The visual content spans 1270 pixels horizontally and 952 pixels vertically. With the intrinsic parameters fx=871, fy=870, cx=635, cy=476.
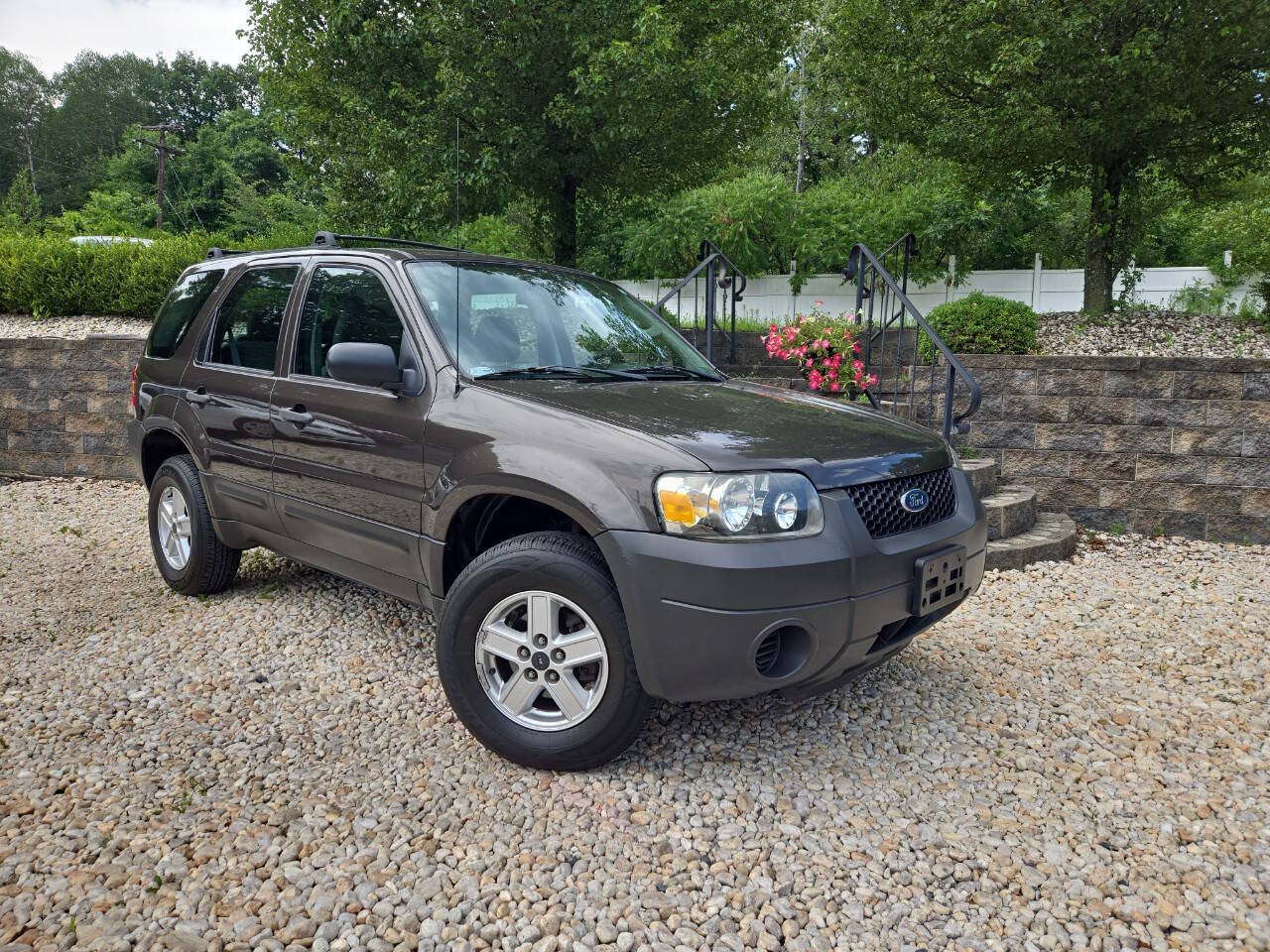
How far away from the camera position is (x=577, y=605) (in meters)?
2.79

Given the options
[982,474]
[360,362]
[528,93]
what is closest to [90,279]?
[528,93]

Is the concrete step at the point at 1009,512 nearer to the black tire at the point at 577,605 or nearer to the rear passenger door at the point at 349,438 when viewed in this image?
the black tire at the point at 577,605

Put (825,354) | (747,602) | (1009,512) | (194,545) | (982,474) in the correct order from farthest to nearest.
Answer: (825,354) < (982,474) < (1009,512) < (194,545) < (747,602)

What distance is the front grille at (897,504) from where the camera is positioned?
9.40 feet

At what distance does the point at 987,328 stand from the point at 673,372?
674cm

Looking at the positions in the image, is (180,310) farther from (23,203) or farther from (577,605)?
(23,203)

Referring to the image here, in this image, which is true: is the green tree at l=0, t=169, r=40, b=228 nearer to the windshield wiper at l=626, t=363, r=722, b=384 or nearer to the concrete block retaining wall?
the concrete block retaining wall

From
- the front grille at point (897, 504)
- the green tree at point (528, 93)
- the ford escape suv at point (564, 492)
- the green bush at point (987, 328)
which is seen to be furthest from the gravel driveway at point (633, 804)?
the green tree at point (528, 93)

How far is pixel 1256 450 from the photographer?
21.4 ft

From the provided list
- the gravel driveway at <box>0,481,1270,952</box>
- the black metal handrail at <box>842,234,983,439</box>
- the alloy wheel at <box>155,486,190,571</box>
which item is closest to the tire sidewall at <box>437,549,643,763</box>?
the gravel driveway at <box>0,481,1270,952</box>

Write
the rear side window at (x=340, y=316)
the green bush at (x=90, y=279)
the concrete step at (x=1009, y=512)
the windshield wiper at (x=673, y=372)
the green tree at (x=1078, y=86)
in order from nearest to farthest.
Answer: the rear side window at (x=340, y=316) < the windshield wiper at (x=673, y=372) < the concrete step at (x=1009, y=512) < the green tree at (x=1078, y=86) < the green bush at (x=90, y=279)

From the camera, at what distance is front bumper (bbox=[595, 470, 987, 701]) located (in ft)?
8.36

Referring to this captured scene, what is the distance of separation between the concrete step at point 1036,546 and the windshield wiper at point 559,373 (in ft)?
10.4

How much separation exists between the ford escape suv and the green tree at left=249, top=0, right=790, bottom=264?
5.63 meters
